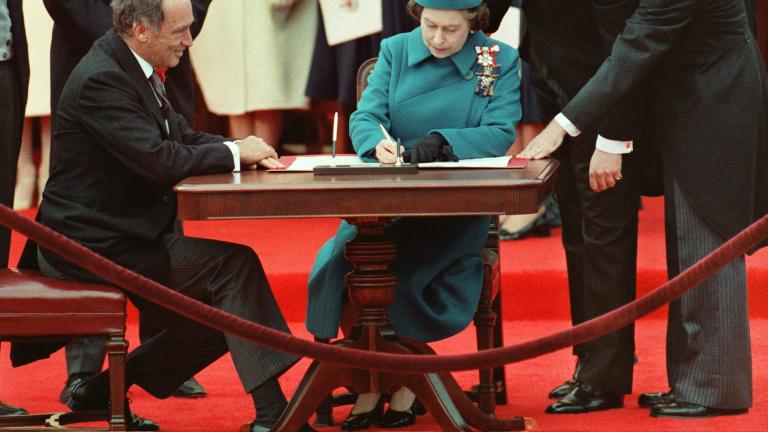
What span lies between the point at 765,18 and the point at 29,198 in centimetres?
390

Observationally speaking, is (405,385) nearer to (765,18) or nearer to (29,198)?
(29,198)

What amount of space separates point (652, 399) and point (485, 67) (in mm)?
1083

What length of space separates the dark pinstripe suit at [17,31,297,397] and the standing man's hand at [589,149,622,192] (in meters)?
0.98

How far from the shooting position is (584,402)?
4.38 m

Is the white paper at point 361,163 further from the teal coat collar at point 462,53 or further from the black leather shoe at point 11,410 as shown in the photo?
the black leather shoe at point 11,410

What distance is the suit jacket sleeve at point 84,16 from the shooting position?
15.3 ft

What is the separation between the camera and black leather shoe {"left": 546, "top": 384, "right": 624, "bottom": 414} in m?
4.36

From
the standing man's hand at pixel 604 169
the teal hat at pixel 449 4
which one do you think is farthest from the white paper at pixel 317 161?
the standing man's hand at pixel 604 169

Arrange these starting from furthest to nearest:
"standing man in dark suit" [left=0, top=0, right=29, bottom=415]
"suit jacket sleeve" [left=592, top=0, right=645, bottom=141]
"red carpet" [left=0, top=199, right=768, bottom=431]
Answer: "standing man in dark suit" [left=0, top=0, right=29, bottom=415] < "red carpet" [left=0, top=199, right=768, bottom=431] < "suit jacket sleeve" [left=592, top=0, right=645, bottom=141]

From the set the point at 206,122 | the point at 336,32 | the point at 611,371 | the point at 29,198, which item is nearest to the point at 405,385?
the point at 611,371

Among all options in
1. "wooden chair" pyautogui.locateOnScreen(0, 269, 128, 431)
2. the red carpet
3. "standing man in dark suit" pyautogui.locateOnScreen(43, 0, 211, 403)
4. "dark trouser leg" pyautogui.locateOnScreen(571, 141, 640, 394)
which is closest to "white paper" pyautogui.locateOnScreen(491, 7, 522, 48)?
the red carpet

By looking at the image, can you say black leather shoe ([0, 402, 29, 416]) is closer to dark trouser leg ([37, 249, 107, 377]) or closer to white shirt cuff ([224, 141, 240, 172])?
dark trouser leg ([37, 249, 107, 377])

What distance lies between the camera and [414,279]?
13.3 ft

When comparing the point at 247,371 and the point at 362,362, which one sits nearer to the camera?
the point at 362,362
